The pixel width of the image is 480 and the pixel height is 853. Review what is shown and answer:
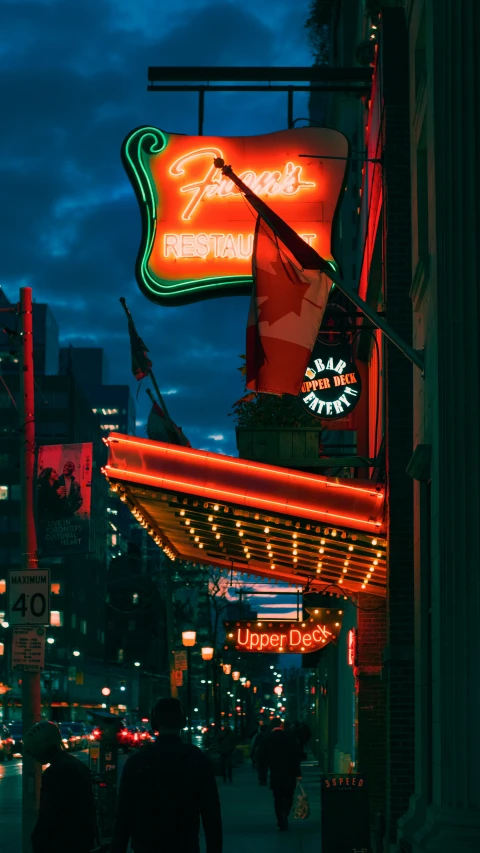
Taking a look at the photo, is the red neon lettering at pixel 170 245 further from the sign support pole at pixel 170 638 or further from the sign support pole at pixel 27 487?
the sign support pole at pixel 170 638

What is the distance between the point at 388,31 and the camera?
1642 cm

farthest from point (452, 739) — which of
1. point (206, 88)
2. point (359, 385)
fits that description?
point (206, 88)

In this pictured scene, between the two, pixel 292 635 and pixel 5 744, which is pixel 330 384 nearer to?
pixel 292 635

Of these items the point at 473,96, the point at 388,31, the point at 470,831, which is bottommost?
the point at 470,831

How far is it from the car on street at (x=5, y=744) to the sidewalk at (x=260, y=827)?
86.0ft

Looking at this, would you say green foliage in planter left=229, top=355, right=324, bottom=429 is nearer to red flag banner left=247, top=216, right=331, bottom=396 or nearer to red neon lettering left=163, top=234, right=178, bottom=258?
red neon lettering left=163, top=234, right=178, bottom=258

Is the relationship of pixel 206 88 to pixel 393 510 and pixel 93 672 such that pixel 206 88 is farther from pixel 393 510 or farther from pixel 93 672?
pixel 93 672

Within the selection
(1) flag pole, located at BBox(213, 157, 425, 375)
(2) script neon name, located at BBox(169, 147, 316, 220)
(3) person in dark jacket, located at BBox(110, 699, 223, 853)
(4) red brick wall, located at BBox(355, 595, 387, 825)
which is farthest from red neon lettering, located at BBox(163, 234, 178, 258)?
(3) person in dark jacket, located at BBox(110, 699, 223, 853)

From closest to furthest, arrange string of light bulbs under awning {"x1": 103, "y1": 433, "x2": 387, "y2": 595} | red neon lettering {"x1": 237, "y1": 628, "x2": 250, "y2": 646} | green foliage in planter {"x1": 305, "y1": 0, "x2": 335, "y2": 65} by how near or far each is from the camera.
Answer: string of light bulbs under awning {"x1": 103, "y1": 433, "x2": 387, "y2": 595} → red neon lettering {"x1": 237, "y1": 628, "x2": 250, "y2": 646} → green foliage in planter {"x1": 305, "y1": 0, "x2": 335, "y2": 65}

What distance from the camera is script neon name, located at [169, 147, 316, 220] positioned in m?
18.0

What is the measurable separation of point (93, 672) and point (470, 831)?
127414mm

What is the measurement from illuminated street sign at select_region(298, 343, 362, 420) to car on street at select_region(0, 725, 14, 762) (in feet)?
146

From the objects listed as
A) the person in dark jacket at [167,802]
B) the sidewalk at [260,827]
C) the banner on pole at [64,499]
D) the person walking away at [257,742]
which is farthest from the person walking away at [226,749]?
the person in dark jacket at [167,802]

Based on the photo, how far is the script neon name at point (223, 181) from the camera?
18047 mm
